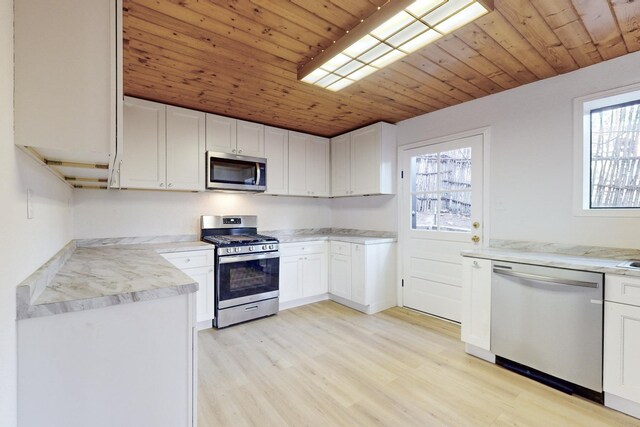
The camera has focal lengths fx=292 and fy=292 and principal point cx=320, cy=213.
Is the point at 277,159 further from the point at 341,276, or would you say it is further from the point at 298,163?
the point at 341,276

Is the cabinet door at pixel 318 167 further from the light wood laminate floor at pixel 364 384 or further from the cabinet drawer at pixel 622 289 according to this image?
the cabinet drawer at pixel 622 289

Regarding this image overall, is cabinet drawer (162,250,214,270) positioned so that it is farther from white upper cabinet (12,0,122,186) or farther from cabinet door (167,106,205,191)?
white upper cabinet (12,0,122,186)

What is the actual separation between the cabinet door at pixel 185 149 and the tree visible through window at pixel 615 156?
3625 mm

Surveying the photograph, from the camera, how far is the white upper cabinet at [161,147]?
2830mm

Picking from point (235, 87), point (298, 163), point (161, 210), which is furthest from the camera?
point (298, 163)

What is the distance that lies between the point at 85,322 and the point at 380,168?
123 inches

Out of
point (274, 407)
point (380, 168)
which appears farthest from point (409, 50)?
point (274, 407)

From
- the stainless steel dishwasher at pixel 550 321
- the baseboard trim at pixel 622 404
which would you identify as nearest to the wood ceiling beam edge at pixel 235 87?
the stainless steel dishwasher at pixel 550 321

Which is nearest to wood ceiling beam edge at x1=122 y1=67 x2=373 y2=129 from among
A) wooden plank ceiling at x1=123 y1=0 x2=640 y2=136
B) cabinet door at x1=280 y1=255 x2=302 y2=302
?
wooden plank ceiling at x1=123 y1=0 x2=640 y2=136

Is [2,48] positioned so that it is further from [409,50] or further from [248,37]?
[409,50]

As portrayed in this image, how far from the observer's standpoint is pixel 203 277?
2.98m

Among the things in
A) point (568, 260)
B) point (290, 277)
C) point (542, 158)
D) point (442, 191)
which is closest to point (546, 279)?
point (568, 260)

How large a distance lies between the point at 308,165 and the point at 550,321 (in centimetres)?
308

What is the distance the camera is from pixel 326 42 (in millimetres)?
1969
